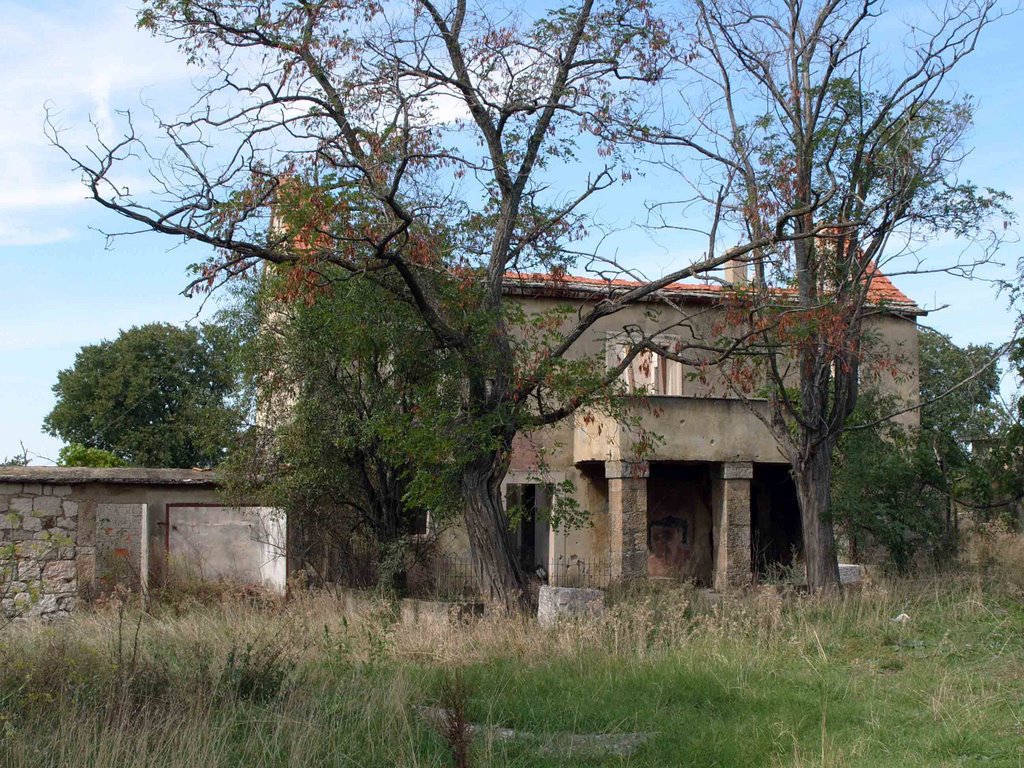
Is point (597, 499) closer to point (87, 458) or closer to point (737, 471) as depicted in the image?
point (737, 471)

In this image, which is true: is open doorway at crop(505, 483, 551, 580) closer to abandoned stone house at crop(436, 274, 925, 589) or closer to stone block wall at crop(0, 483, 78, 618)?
abandoned stone house at crop(436, 274, 925, 589)

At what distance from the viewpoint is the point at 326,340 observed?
15.2m

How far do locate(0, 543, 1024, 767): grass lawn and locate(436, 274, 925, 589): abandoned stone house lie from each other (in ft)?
26.8

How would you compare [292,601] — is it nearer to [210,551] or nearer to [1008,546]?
[210,551]

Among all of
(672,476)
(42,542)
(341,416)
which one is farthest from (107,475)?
(672,476)

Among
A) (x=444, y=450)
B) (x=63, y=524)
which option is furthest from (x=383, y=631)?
(x=63, y=524)

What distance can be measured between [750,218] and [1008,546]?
12.4 metres

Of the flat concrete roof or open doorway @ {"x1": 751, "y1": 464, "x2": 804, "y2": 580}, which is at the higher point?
the flat concrete roof

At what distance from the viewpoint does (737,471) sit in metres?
21.7

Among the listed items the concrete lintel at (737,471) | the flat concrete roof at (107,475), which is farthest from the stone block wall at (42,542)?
the concrete lintel at (737,471)

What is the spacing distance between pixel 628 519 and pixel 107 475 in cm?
959

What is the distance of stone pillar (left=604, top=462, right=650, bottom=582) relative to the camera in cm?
2030

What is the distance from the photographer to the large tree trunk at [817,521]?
15758 mm

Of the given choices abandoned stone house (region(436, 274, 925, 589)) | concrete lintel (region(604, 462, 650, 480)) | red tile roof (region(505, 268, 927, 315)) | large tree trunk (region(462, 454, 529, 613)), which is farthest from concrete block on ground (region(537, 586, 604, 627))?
concrete lintel (region(604, 462, 650, 480))
